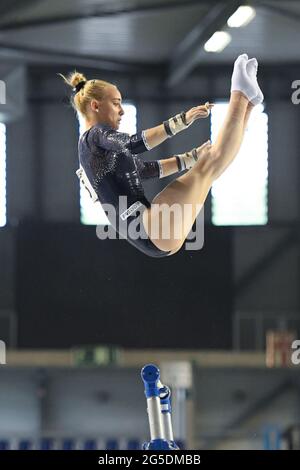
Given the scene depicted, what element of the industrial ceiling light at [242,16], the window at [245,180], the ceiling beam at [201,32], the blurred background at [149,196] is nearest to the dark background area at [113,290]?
the blurred background at [149,196]

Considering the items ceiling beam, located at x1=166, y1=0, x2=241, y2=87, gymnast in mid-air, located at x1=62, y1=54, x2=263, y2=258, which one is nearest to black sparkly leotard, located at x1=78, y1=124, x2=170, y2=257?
gymnast in mid-air, located at x1=62, y1=54, x2=263, y2=258

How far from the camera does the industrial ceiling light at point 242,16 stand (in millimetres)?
6809

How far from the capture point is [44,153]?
7164 mm

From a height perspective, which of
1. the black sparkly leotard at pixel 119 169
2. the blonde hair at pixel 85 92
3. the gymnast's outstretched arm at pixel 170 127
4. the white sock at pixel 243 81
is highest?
the white sock at pixel 243 81

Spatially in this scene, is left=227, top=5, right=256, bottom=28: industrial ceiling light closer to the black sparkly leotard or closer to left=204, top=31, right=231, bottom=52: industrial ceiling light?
left=204, top=31, right=231, bottom=52: industrial ceiling light

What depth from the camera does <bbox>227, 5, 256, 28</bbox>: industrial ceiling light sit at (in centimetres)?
681

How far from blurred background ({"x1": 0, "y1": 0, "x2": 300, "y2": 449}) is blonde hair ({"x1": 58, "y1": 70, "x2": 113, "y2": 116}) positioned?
15cm

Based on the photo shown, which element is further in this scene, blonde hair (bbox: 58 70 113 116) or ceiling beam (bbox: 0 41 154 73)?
ceiling beam (bbox: 0 41 154 73)

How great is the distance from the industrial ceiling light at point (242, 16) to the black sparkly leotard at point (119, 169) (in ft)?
A: 3.69

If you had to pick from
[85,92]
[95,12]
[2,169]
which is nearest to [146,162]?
[85,92]

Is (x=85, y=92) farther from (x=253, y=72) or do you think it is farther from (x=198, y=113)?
(x=253, y=72)

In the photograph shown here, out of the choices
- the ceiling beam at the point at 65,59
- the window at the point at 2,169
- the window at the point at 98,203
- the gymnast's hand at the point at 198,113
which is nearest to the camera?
the gymnast's hand at the point at 198,113

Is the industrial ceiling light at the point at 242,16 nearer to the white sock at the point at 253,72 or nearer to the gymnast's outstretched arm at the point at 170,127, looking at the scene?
the white sock at the point at 253,72
